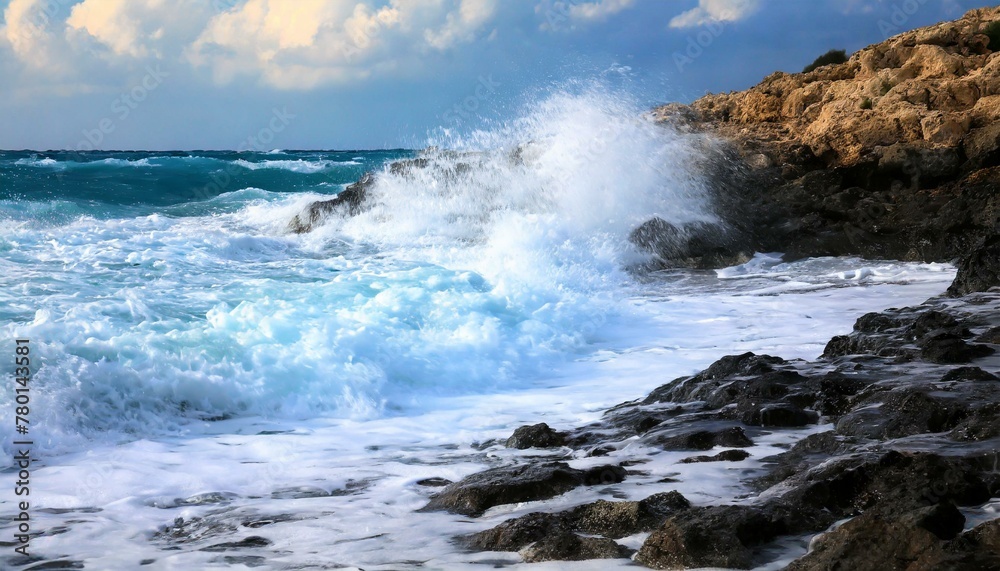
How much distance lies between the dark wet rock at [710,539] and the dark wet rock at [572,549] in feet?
0.31

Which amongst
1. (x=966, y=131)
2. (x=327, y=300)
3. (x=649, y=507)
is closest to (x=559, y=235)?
(x=327, y=300)

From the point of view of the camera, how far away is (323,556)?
2.95 metres

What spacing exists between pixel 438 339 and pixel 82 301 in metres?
3.16

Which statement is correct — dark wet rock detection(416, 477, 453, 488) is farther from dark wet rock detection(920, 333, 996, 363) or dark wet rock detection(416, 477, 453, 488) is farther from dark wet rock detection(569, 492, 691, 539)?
dark wet rock detection(920, 333, 996, 363)

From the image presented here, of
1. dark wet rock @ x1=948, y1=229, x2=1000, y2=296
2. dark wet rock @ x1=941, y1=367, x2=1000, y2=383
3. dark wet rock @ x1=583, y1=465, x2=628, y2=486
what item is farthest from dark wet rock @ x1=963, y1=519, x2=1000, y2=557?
dark wet rock @ x1=948, y1=229, x2=1000, y2=296

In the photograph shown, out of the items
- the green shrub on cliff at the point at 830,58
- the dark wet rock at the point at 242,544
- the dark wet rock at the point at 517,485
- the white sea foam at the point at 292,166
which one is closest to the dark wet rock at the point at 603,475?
the dark wet rock at the point at 517,485

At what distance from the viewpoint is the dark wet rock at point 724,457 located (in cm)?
359

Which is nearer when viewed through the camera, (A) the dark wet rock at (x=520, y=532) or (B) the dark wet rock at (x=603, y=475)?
(A) the dark wet rock at (x=520, y=532)

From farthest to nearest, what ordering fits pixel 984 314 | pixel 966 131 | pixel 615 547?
pixel 966 131 → pixel 984 314 → pixel 615 547

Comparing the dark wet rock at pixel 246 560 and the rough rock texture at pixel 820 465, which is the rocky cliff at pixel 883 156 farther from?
the dark wet rock at pixel 246 560

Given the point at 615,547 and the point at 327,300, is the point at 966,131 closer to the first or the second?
the point at 327,300

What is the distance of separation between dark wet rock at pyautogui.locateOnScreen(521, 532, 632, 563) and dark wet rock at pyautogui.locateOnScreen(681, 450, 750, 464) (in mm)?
983

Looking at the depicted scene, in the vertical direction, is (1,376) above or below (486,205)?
below

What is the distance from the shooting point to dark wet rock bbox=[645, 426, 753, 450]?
3.79 metres
